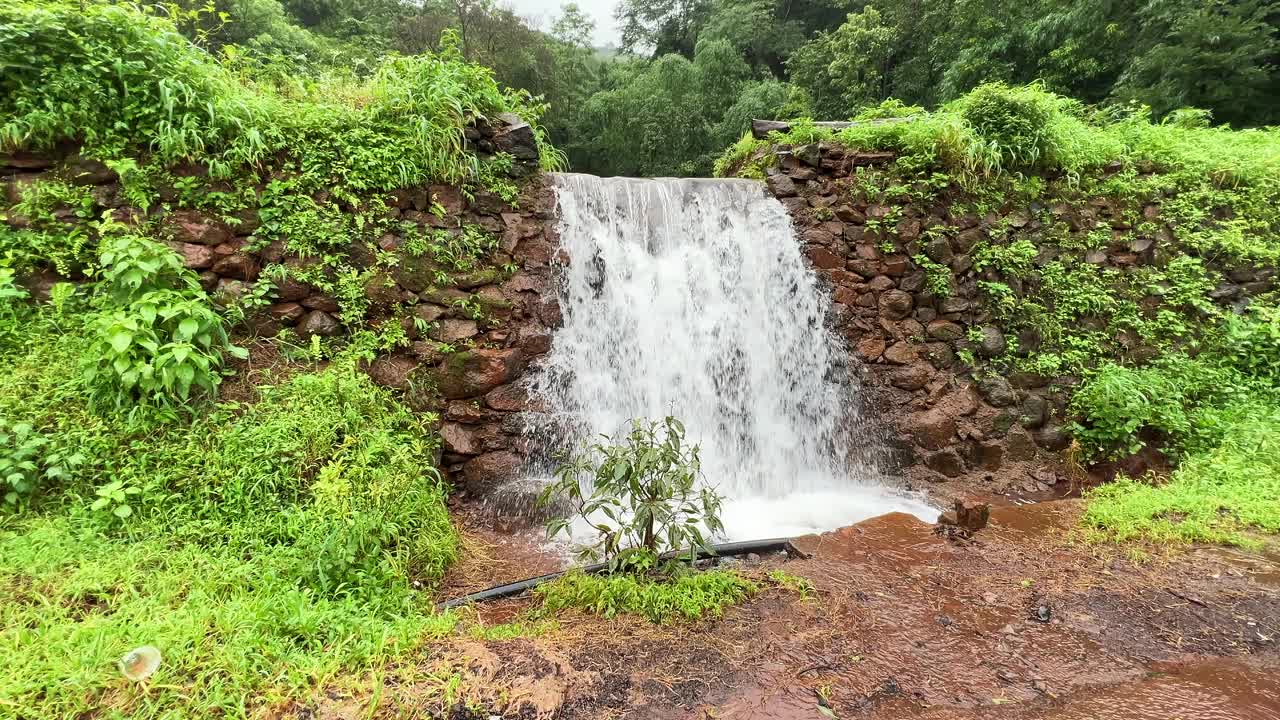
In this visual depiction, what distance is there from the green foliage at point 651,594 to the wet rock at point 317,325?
109 inches

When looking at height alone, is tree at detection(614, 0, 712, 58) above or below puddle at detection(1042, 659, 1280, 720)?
above

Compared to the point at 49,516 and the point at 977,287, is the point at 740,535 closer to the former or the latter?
the point at 977,287

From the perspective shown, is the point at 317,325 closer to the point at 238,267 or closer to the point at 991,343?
the point at 238,267

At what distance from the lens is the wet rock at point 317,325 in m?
4.37

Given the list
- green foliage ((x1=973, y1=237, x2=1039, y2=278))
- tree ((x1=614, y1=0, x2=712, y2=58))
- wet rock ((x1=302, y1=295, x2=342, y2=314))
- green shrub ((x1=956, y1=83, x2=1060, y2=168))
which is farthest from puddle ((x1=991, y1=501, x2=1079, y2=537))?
tree ((x1=614, y1=0, x2=712, y2=58))

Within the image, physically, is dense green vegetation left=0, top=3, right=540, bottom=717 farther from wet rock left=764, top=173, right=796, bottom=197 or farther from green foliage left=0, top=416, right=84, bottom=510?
wet rock left=764, top=173, right=796, bottom=197

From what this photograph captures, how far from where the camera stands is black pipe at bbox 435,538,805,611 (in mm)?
3283

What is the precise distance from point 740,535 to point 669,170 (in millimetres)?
15671

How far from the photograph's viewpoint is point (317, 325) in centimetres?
439

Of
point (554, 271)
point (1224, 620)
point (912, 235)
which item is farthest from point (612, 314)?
point (1224, 620)

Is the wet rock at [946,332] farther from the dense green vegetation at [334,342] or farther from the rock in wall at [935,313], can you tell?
the dense green vegetation at [334,342]

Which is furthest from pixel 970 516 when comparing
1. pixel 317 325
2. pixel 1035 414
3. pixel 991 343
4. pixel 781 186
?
pixel 317 325

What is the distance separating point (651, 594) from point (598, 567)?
0.57 m

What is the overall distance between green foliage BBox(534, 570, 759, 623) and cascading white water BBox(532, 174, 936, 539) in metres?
1.99
